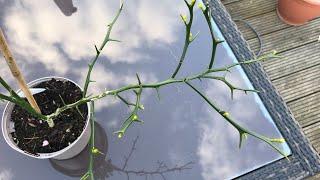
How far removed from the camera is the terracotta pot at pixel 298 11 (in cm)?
177

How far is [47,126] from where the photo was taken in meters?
0.79

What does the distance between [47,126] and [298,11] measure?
4.73ft

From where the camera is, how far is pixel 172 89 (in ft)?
3.19

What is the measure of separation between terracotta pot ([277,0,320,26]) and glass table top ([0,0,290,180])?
89 cm

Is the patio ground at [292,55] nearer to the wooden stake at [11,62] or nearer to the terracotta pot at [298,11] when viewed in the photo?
the terracotta pot at [298,11]

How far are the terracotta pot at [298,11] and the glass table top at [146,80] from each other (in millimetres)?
889

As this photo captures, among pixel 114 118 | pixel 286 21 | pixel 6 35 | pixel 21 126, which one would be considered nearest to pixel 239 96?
pixel 114 118

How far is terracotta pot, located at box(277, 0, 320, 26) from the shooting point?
1767 mm

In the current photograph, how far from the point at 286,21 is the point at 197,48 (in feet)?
3.32

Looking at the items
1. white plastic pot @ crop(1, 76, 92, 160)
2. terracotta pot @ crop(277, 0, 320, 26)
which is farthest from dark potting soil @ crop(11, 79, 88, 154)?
terracotta pot @ crop(277, 0, 320, 26)

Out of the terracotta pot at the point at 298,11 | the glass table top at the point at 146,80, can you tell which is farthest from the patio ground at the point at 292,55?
the glass table top at the point at 146,80

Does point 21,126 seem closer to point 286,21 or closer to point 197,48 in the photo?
point 197,48

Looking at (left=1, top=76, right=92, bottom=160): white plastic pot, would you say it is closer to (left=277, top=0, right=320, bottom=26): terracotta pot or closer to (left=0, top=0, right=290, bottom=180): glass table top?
(left=0, top=0, right=290, bottom=180): glass table top

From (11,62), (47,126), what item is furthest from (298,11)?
(11,62)
